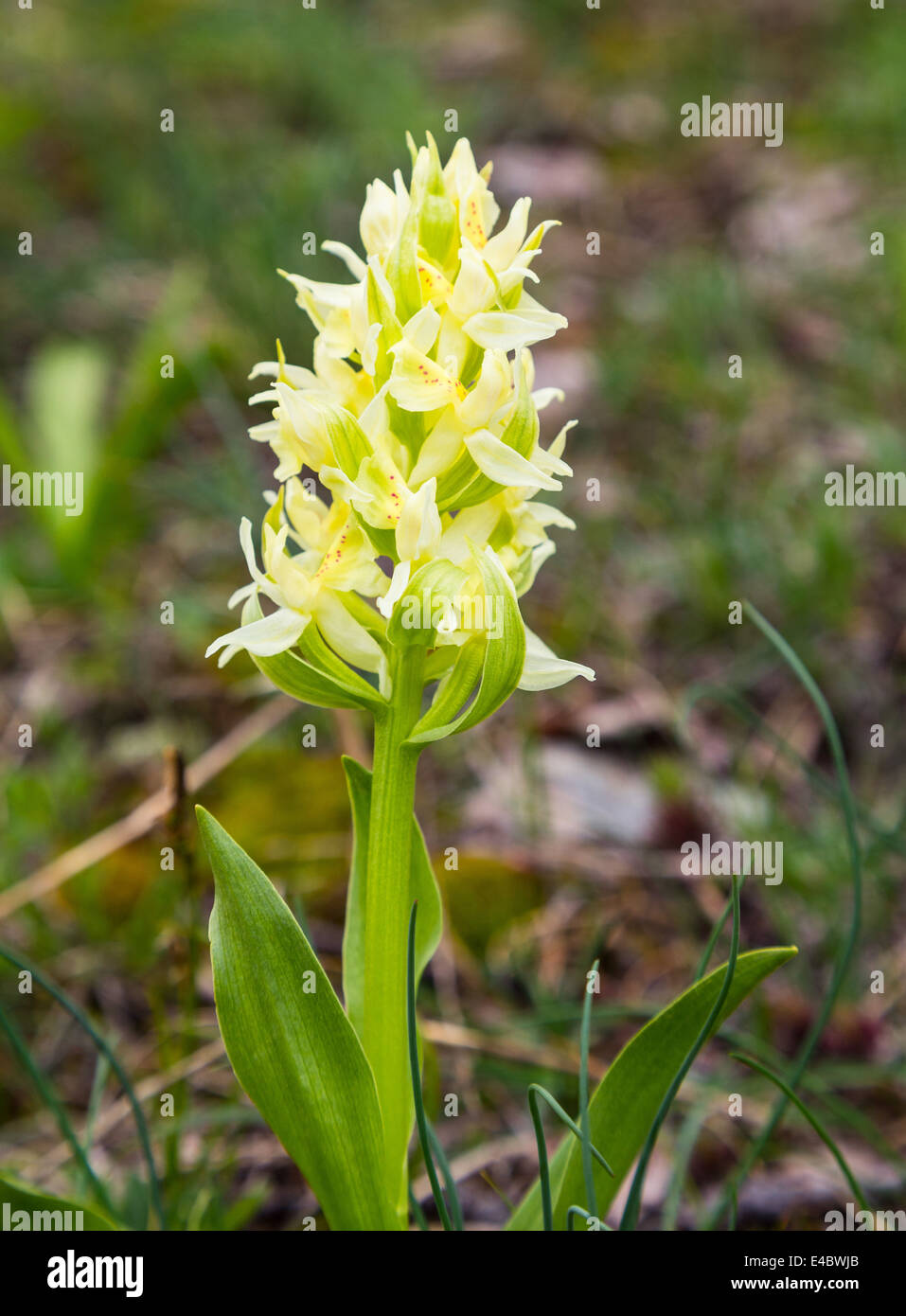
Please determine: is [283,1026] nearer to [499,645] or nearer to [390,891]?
[390,891]

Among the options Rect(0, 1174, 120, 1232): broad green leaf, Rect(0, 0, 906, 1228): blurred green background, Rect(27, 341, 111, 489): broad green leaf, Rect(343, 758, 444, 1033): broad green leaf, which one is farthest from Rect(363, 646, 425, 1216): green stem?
Rect(27, 341, 111, 489): broad green leaf

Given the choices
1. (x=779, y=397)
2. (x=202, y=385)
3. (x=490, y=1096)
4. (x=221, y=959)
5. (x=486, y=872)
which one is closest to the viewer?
(x=221, y=959)

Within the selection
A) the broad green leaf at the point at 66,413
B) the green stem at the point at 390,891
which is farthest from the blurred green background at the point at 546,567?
the green stem at the point at 390,891

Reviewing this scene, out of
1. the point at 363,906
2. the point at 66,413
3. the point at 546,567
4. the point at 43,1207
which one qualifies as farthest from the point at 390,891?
the point at 66,413

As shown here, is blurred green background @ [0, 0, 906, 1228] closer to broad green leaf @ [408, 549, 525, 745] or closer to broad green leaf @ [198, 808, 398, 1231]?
broad green leaf @ [198, 808, 398, 1231]

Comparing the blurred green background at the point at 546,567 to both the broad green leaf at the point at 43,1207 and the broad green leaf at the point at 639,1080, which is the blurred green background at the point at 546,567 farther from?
the broad green leaf at the point at 639,1080
